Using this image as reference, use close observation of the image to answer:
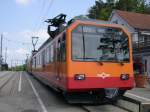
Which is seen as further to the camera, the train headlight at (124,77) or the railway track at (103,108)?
the train headlight at (124,77)

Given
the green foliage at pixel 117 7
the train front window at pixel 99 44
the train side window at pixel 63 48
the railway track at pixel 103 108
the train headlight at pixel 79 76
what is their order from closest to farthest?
the railway track at pixel 103 108, the train headlight at pixel 79 76, the train front window at pixel 99 44, the train side window at pixel 63 48, the green foliage at pixel 117 7

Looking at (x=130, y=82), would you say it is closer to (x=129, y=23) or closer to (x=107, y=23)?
(x=107, y=23)

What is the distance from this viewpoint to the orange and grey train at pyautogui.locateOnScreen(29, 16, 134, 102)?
12930 millimetres

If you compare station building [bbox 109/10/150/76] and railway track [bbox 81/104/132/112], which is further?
station building [bbox 109/10/150/76]

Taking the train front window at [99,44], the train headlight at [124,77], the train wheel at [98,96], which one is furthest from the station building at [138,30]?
the train wheel at [98,96]

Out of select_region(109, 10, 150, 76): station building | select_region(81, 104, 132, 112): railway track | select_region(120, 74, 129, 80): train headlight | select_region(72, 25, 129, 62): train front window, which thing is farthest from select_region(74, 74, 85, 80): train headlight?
select_region(109, 10, 150, 76): station building

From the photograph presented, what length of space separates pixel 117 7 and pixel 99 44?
6786cm

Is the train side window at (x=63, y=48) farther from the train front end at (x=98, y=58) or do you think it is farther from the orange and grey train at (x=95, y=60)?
the train front end at (x=98, y=58)

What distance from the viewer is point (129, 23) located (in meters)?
50.3

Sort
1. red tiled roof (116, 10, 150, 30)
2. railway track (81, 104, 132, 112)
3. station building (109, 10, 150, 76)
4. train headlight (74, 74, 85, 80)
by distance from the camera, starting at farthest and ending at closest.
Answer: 1. red tiled roof (116, 10, 150, 30)
2. station building (109, 10, 150, 76)
3. train headlight (74, 74, 85, 80)
4. railway track (81, 104, 132, 112)

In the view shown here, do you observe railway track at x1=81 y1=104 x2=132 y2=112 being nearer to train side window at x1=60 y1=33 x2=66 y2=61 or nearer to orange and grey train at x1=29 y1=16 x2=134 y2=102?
orange and grey train at x1=29 y1=16 x2=134 y2=102

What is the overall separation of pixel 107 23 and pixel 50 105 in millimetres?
3672

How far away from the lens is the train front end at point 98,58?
12.9 m

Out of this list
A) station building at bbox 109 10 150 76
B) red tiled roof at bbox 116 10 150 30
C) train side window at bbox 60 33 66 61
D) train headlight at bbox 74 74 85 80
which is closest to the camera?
train headlight at bbox 74 74 85 80
